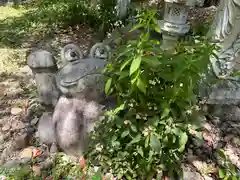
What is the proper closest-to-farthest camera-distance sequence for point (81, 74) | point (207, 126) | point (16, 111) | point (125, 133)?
point (125, 133) < point (81, 74) < point (207, 126) < point (16, 111)

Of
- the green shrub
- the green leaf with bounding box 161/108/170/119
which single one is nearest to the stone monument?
the green shrub

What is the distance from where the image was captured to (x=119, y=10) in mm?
5246

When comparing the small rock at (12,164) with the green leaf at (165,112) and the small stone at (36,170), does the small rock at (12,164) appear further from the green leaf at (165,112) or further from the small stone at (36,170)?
the green leaf at (165,112)

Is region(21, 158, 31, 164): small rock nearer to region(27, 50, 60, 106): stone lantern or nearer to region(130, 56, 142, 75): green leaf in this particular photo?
region(27, 50, 60, 106): stone lantern

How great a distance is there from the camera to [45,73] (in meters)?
2.38

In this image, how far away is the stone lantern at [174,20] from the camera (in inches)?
123

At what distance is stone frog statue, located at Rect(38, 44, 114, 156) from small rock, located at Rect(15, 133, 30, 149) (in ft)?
1.09

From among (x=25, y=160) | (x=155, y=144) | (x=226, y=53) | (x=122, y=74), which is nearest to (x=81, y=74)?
(x=122, y=74)

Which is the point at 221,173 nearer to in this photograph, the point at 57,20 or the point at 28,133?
the point at 28,133

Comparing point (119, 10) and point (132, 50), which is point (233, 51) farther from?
point (119, 10)

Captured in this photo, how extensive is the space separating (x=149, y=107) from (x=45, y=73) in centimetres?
93

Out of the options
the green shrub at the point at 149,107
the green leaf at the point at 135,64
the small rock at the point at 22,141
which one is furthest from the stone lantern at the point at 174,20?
the small rock at the point at 22,141

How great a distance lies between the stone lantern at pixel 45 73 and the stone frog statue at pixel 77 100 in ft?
0.33

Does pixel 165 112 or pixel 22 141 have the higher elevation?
pixel 165 112
